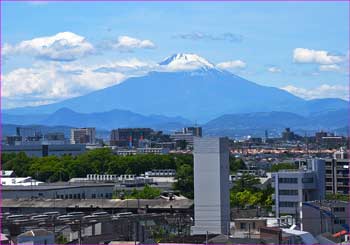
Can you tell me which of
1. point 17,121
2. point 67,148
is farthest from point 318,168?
point 17,121

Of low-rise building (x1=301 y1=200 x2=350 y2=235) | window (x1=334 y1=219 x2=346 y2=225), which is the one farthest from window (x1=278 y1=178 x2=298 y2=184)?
window (x1=334 y1=219 x2=346 y2=225)

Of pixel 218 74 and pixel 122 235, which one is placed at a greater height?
pixel 218 74

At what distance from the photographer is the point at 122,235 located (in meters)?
10.4

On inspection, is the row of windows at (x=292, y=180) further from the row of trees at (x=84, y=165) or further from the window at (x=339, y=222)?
the row of trees at (x=84, y=165)

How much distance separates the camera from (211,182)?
47.8 feet

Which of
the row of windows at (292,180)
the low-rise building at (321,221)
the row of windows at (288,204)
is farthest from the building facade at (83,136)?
the low-rise building at (321,221)

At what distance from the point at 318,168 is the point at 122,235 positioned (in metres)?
9.69

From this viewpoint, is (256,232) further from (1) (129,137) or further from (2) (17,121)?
(2) (17,121)

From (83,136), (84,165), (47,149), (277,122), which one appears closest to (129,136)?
(83,136)

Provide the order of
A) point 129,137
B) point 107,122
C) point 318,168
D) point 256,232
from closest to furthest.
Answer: point 256,232 < point 318,168 < point 129,137 < point 107,122

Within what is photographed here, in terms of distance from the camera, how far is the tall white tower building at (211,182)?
14.0 meters

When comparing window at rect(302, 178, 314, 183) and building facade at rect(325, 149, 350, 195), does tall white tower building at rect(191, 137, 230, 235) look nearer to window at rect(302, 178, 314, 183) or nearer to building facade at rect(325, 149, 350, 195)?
window at rect(302, 178, 314, 183)

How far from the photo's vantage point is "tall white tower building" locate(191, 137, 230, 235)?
14.0 meters

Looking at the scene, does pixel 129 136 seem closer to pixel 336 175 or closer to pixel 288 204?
pixel 336 175
